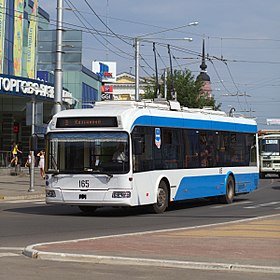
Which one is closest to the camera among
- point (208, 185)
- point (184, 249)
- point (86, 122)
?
point (184, 249)

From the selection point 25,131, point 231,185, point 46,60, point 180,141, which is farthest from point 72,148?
point 25,131

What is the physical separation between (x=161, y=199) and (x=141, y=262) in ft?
32.8

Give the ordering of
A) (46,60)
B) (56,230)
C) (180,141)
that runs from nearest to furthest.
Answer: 1. (56,230)
2. (180,141)
3. (46,60)

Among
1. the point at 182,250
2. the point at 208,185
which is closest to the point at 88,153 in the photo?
the point at 208,185

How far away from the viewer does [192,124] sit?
2202cm

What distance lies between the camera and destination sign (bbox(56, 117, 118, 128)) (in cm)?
1870

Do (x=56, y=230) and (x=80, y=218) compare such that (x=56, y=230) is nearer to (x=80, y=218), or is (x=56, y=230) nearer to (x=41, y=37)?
(x=80, y=218)

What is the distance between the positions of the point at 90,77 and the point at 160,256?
224 feet

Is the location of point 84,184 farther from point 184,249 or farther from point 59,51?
Answer: point 59,51

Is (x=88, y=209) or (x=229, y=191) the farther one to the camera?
(x=229, y=191)

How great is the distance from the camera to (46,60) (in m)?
30.9

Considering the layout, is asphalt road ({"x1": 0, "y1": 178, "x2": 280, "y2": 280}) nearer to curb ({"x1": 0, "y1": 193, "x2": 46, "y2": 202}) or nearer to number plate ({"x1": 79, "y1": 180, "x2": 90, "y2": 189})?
number plate ({"x1": 79, "y1": 180, "x2": 90, "y2": 189})

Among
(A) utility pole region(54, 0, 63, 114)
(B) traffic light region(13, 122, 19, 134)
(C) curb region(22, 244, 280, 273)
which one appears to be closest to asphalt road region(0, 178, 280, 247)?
(C) curb region(22, 244, 280, 273)

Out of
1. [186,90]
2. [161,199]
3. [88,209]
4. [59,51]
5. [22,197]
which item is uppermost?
[186,90]
